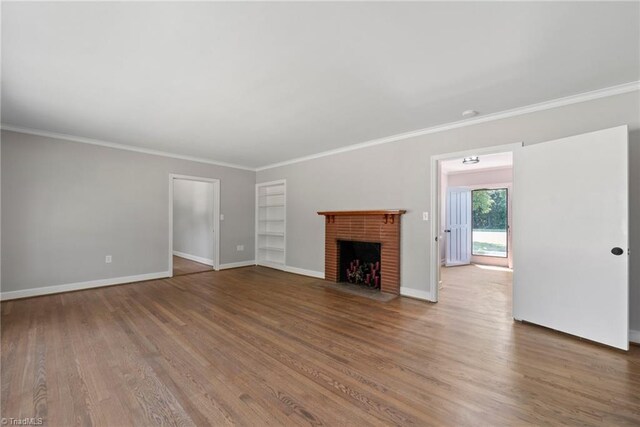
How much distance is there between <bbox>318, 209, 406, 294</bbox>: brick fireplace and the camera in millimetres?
3973

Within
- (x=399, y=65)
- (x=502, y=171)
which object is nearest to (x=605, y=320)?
(x=399, y=65)

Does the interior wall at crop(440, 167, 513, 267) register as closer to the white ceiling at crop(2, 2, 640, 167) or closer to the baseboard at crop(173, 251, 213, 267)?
the white ceiling at crop(2, 2, 640, 167)

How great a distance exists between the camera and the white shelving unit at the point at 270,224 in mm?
6175

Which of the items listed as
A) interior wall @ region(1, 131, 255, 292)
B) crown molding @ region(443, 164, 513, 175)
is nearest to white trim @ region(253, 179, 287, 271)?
interior wall @ region(1, 131, 255, 292)

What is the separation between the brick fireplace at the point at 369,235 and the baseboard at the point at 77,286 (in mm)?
3190

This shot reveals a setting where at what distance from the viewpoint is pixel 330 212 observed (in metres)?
4.76

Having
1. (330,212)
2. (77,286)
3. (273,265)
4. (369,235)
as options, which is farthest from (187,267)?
(369,235)

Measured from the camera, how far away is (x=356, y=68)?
7.16ft

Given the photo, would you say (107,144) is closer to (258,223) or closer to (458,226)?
(258,223)

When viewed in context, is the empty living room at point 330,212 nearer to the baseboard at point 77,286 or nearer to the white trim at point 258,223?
the baseboard at point 77,286

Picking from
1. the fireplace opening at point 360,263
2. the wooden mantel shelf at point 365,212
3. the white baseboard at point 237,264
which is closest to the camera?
the wooden mantel shelf at point 365,212

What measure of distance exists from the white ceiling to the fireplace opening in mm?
2193

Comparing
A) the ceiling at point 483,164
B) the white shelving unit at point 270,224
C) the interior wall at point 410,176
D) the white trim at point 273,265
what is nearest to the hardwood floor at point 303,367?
the interior wall at point 410,176

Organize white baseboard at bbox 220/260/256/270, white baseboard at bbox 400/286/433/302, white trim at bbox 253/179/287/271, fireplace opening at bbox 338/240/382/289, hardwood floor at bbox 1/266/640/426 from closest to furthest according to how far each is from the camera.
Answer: hardwood floor at bbox 1/266/640/426, white baseboard at bbox 400/286/433/302, fireplace opening at bbox 338/240/382/289, white trim at bbox 253/179/287/271, white baseboard at bbox 220/260/256/270
